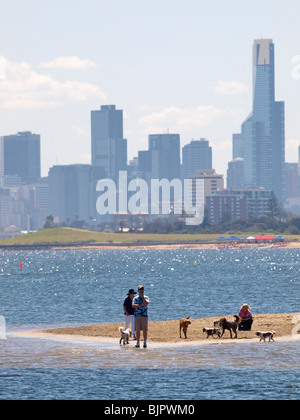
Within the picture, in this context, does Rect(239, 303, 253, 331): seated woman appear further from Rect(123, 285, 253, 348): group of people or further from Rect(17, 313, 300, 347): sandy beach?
Rect(17, 313, 300, 347): sandy beach

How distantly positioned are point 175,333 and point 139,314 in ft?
22.4

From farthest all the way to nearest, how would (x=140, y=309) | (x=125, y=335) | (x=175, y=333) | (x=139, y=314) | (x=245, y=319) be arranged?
(x=175, y=333), (x=245, y=319), (x=125, y=335), (x=139, y=314), (x=140, y=309)

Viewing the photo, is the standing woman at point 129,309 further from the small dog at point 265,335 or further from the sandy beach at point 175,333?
the small dog at point 265,335

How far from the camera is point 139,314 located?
114ft

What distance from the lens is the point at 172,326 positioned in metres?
44.9

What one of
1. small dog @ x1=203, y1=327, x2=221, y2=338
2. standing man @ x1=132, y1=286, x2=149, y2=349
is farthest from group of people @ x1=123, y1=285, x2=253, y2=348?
small dog @ x1=203, y1=327, x2=221, y2=338

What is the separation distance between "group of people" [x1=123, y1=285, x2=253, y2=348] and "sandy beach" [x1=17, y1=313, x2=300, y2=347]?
1.90ft

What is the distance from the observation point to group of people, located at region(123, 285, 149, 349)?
34.3 m

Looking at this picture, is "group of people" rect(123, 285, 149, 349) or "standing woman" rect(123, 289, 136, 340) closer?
"group of people" rect(123, 285, 149, 349)

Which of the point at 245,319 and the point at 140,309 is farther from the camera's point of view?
the point at 245,319

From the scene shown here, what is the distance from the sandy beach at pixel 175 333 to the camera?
38.4 m

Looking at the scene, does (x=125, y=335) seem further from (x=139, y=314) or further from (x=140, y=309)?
(x=140, y=309)

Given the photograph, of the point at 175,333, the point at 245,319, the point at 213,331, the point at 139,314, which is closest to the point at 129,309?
the point at 139,314
